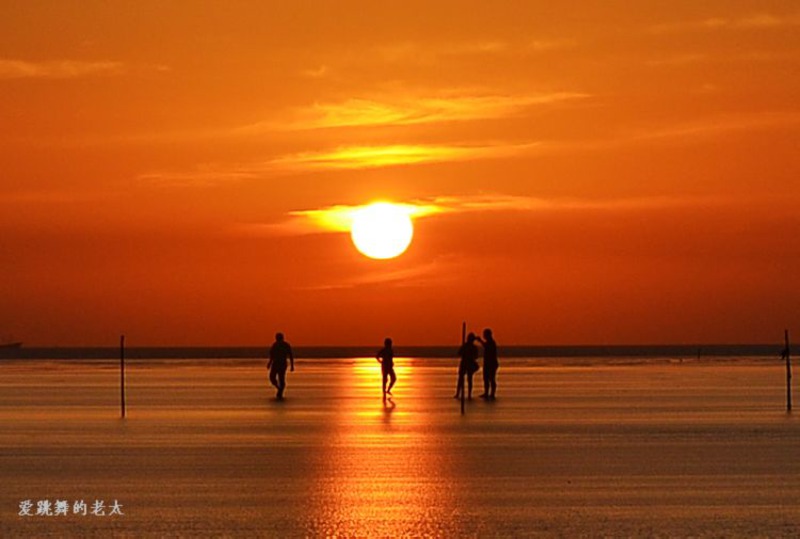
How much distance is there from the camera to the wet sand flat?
50.3 ft

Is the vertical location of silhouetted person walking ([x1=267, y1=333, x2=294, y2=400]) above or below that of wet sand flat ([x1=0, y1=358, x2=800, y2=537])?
above

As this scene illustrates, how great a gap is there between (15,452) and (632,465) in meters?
9.07

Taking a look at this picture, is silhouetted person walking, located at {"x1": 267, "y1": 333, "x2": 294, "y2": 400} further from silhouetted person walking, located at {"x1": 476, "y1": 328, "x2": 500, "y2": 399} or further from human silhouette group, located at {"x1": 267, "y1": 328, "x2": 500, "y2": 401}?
silhouetted person walking, located at {"x1": 476, "y1": 328, "x2": 500, "y2": 399}

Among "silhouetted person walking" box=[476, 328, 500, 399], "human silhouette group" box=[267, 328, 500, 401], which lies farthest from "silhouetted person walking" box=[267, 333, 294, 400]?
"silhouetted person walking" box=[476, 328, 500, 399]

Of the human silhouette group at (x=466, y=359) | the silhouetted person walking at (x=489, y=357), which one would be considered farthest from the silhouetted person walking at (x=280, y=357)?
the silhouetted person walking at (x=489, y=357)

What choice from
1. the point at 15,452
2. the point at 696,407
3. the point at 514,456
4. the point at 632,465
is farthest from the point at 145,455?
the point at 696,407

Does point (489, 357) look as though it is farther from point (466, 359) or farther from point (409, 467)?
point (409, 467)

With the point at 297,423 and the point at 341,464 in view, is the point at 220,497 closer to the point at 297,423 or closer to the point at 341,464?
the point at 341,464

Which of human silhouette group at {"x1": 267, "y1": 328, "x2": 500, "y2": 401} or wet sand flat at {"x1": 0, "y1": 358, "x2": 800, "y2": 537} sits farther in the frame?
human silhouette group at {"x1": 267, "y1": 328, "x2": 500, "y2": 401}

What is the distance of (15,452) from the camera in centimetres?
2333

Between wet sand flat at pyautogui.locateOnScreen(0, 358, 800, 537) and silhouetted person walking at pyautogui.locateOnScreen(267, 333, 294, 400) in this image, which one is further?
silhouetted person walking at pyautogui.locateOnScreen(267, 333, 294, 400)

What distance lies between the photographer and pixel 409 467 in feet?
67.7

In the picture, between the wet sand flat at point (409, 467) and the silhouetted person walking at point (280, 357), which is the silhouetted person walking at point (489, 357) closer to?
the wet sand flat at point (409, 467)

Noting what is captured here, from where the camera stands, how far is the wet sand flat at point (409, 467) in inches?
604
